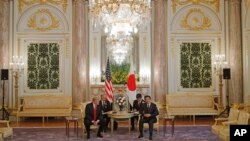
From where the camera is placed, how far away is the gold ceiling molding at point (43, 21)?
15.8 m

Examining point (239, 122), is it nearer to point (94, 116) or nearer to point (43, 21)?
point (94, 116)

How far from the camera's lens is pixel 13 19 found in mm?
15688

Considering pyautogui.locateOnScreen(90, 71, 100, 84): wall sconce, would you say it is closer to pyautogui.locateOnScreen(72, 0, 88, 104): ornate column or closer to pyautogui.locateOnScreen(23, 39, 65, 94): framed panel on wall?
pyautogui.locateOnScreen(72, 0, 88, 104): ornate column

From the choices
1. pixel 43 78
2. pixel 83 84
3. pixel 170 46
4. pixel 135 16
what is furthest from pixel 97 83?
pixel 135 16

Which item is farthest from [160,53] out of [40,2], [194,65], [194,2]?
[40,2]

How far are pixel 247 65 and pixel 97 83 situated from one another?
5897 mm

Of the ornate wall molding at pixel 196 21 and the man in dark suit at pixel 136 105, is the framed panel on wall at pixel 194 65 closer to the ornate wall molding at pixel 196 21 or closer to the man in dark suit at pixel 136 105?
the ornate wall molding at pixel 196 21

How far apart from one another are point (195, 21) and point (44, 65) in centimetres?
640

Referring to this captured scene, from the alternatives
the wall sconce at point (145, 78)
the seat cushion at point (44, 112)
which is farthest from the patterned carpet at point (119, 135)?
the wall sconce at point (145, 78)

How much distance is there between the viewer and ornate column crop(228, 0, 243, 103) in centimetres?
1522

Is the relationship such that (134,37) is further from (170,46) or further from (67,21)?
(67,21)

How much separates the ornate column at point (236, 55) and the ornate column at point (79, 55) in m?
5.79

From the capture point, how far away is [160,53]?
15.5m

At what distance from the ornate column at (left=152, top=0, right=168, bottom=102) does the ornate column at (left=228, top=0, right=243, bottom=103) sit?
8.53 feet
